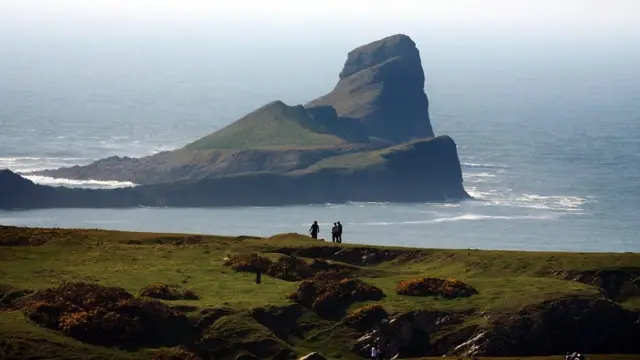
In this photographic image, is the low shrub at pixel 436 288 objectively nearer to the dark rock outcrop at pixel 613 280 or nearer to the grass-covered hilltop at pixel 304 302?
the grass-covered hilltop at pixel 304 302

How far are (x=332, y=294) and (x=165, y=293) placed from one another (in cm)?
806

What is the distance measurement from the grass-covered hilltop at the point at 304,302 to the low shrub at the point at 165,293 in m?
0.09

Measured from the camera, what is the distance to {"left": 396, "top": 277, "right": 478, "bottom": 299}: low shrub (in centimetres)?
7381

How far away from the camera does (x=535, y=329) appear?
70812mm

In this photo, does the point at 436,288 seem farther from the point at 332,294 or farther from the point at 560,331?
the point at 560,331

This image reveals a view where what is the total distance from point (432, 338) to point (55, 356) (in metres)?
18.2

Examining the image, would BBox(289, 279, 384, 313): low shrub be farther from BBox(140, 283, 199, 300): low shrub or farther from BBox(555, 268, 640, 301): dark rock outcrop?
BBox(555, 268, 640, 301): dark rock outcrop

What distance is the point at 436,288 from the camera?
74312 mm


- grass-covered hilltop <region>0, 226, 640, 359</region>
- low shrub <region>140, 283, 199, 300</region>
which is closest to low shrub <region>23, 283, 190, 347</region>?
grass-covered hilltop <region>0, 226, 640, 359</region>

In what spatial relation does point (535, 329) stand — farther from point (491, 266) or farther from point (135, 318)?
point (135, 318)

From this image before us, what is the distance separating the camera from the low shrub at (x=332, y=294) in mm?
71938

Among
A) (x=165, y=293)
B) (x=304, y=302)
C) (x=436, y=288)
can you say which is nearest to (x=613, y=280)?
(x=436, y=288)

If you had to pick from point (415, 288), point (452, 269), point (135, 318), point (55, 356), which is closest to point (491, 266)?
point (452, 269)

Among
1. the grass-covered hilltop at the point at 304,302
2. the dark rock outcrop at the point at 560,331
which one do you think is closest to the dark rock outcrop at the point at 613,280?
the grass-covered hilltop at the point at 304,302
